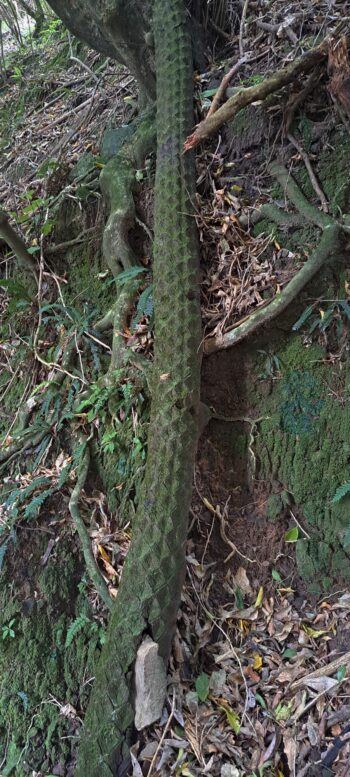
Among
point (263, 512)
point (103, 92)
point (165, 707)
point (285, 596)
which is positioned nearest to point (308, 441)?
point (263, 512)

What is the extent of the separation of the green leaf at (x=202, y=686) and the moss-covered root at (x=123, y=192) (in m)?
2.67

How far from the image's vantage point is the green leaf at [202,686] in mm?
2934

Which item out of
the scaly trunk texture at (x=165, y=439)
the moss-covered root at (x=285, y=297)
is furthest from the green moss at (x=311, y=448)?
the scaly trunk texture at (x=165, y=439)

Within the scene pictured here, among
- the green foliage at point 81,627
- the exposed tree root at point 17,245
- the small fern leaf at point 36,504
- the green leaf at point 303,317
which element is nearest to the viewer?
the green foliage at point 81,627

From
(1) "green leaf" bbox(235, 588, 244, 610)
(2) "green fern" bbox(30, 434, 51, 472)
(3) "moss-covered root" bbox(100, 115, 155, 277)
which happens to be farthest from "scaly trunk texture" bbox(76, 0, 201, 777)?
(2) "green fern" bbox(30, 434, 51, 472)

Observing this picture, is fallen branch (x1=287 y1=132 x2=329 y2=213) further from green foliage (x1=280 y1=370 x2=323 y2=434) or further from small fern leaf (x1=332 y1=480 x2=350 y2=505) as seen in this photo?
small fern leaf (x1=332 y1=480 x2=350 y2=505)

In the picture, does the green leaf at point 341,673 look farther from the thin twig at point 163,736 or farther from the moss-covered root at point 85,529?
the moss-covered root at point 85,529

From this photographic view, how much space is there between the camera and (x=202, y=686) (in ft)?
9.72

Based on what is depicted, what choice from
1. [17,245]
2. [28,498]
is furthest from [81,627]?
[17,245]

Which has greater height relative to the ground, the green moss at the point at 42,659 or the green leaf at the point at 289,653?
the green moss at the point at 42,659

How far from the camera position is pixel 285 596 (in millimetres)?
3242

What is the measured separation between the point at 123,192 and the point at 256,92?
1.17 metres

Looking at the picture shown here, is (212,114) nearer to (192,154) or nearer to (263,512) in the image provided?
(192,154)

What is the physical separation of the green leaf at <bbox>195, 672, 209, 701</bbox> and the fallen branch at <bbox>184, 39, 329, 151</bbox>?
3.33 m
